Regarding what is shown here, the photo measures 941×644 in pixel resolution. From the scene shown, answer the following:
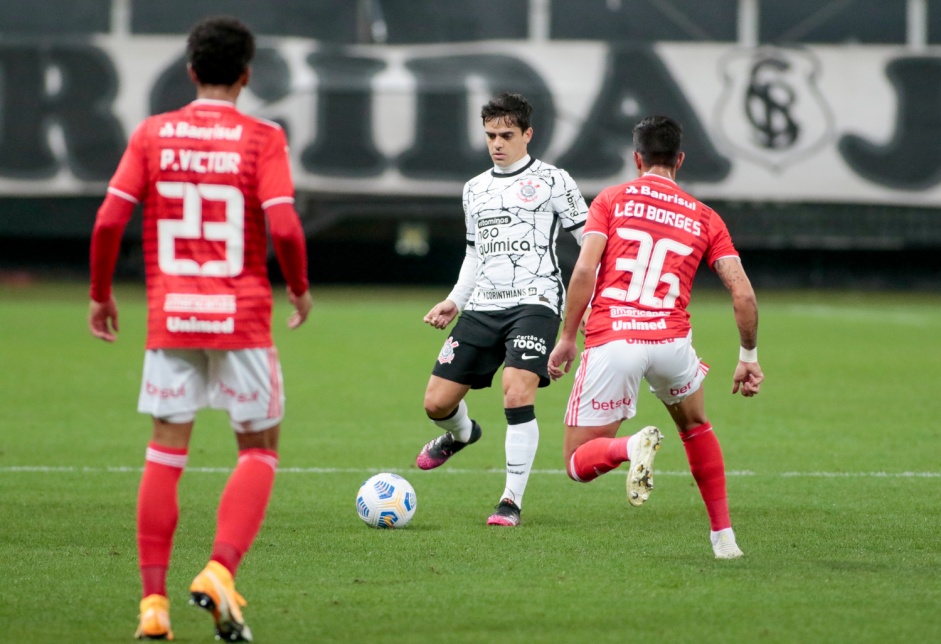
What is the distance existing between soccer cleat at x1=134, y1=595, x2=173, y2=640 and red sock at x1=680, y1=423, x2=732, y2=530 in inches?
96.1

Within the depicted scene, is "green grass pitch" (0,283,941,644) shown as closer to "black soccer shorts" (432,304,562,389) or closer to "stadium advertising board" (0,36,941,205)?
"black soccer shorts" (432,304,562,389)

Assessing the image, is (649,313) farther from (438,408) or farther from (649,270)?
(438,408)

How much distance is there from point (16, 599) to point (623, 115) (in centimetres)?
2809

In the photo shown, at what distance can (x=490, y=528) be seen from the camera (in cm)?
662

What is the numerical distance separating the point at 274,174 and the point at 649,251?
6.35 feet

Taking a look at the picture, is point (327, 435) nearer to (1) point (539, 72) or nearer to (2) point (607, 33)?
(1) point (539, 72)

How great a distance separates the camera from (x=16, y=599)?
5.00 metres

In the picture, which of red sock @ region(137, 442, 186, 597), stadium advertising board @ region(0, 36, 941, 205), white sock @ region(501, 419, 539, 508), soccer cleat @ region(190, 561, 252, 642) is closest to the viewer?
soccer cleat @ region(190, 561, 252, 642)

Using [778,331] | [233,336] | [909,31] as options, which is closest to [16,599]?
[233,336]

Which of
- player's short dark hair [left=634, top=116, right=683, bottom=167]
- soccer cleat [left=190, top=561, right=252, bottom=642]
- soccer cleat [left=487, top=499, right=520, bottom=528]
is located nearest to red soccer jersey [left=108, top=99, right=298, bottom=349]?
soccer cleat [left=190, top=561, right=252, bottom=642]

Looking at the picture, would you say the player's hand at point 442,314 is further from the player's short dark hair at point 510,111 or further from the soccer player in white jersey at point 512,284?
the player's short dark hair at point 510,111

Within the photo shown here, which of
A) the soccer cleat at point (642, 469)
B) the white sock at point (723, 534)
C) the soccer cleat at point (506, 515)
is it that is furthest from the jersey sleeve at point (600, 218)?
the soccer cleat at point (506, 515)

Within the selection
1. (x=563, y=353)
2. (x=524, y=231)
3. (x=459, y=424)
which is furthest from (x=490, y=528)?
(x=524, y=231)

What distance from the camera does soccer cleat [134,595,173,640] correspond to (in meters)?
4.39
